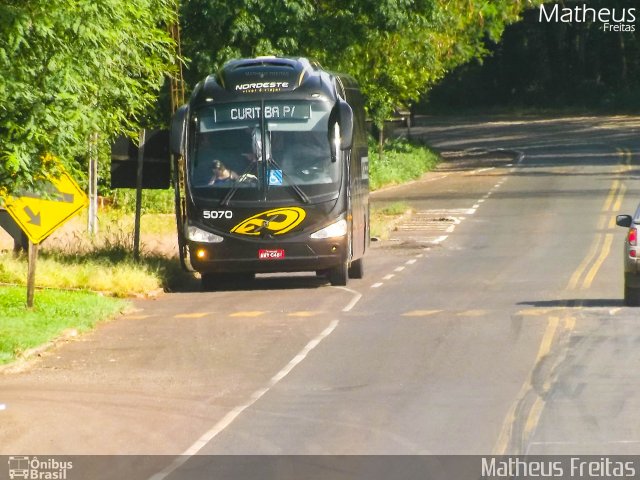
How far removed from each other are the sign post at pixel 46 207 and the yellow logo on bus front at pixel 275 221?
4224 millimetres

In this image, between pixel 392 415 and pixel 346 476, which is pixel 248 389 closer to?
pixel 392 415

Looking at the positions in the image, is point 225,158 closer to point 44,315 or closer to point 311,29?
point 44,315

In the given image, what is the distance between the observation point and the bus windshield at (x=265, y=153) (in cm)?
2334

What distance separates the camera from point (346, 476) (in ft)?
33.0

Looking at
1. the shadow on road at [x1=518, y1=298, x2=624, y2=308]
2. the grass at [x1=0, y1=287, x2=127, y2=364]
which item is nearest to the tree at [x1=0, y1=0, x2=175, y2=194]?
the grass at [x1=0, y1=287, x2=127, y2=364]

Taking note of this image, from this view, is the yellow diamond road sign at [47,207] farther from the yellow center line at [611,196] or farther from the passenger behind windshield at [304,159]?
the yellow center line at [611,196]

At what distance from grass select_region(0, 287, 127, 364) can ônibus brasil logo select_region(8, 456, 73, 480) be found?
5.22 m

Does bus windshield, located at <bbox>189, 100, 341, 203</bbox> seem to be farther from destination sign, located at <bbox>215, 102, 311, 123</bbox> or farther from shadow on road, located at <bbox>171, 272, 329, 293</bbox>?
shadow on road, located at <bbox>171, 272, 329, 293</bbox>

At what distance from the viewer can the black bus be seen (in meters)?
23.2

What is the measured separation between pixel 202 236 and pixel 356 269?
3.25 meters

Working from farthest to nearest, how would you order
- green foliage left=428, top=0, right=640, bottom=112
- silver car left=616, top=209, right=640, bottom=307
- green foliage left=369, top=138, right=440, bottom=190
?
green foliage left=428, top=0, right=640, bottom=112, green foliage left=369, top=138, right=440, bottom=190, silver car left=616, top=209, right=640, bottom=307

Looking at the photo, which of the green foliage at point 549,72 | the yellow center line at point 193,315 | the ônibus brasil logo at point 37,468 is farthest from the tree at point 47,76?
the green foliage at point 549,72

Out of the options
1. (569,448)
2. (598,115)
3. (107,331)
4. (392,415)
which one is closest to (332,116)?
(107,331)

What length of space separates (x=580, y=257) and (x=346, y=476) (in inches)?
736
